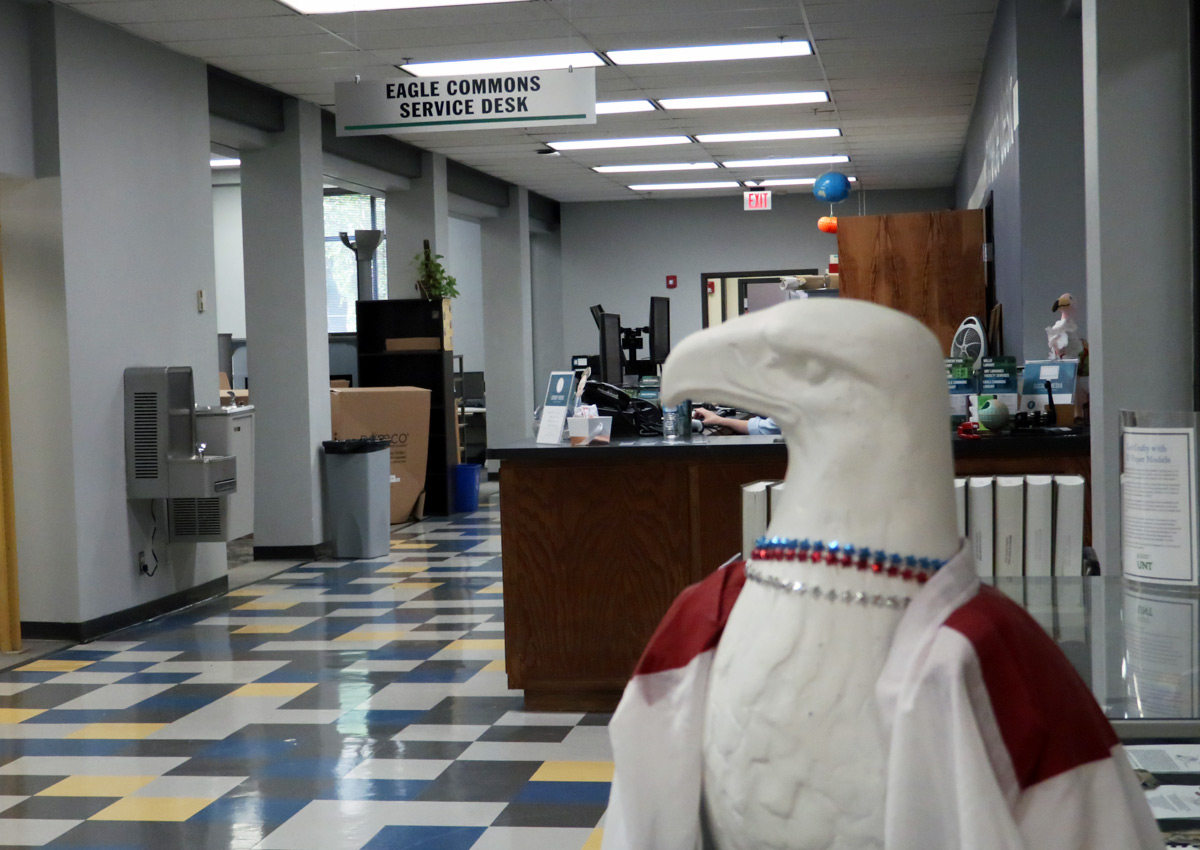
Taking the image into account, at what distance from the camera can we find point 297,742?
4.15 meters

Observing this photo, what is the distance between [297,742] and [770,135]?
8.22 meters

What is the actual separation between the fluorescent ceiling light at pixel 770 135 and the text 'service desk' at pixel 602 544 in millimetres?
7075

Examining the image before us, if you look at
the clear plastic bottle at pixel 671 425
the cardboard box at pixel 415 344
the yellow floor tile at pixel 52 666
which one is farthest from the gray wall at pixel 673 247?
the clear plastic bottle at pixel 671 425

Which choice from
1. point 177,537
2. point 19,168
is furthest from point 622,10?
point 177,537

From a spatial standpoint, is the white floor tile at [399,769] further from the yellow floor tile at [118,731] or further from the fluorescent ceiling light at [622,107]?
the fluorescent ceiling light at [622,107]

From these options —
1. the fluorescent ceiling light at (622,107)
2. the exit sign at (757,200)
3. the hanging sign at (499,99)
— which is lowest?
the hanging sign at (499,99)

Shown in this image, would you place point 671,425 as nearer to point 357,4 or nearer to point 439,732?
point 439,732

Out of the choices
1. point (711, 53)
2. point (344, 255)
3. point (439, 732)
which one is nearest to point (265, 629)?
point (439, 732)

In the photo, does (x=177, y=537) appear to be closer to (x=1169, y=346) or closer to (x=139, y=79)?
(x=139, y=79)

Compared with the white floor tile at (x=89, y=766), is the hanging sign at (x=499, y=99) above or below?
above

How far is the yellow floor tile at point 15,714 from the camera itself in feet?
15.0

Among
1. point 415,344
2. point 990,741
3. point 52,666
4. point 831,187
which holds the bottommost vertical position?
point 52,666

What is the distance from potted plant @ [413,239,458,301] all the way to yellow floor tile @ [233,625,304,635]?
4781 mm

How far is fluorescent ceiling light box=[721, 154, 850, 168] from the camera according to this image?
12.4 m
